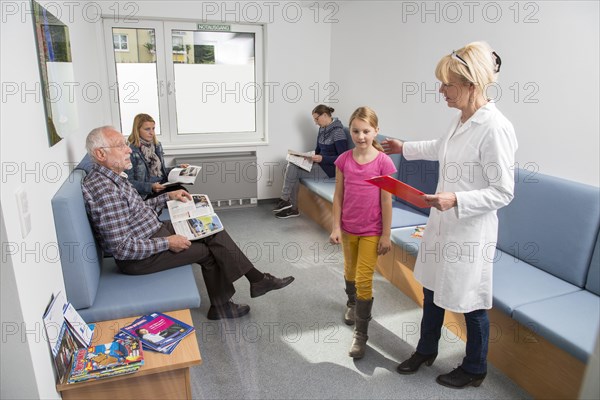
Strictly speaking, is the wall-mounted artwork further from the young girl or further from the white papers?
the young girl

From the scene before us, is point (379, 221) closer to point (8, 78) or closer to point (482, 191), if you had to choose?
point (482, 191)

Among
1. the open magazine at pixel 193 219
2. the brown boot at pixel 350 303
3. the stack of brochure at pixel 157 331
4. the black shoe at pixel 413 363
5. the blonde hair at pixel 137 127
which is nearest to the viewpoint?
the stack of brochure at pixel 157 331

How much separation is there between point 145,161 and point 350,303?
214 cm

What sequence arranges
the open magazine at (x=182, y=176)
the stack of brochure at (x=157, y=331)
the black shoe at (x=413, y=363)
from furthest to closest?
the open magazine at (x=182, y=176) < the black shoe at (x=413, y=363) < the stack of brochure at (x=157, y=331)

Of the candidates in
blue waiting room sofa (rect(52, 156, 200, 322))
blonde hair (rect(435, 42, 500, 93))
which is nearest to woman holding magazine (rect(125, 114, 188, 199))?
blue waiting room sofa (rect(52, 156, 200, 322))

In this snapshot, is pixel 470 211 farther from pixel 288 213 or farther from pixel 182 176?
pixel 288 213

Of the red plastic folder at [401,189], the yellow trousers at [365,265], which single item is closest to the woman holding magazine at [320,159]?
the yellow trousers at [365,265]

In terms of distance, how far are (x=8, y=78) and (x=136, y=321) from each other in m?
1.20

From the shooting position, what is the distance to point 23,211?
4.94 feet

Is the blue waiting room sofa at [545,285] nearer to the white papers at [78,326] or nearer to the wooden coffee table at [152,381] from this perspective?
the wooden coffee table at [152,381]

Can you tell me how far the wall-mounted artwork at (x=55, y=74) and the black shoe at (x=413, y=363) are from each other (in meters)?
2.14

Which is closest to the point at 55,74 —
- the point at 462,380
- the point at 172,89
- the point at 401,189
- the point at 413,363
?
the point at 401,189

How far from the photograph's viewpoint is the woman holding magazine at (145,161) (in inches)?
144

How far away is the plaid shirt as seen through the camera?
2.38 metres
